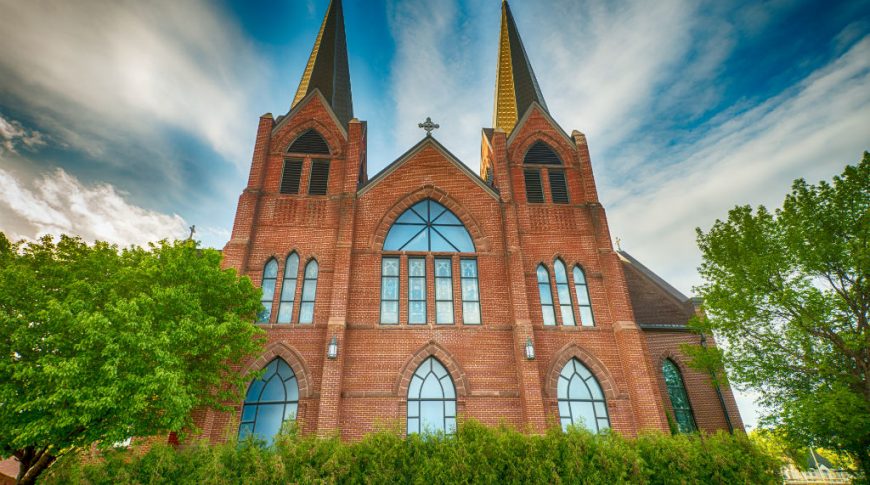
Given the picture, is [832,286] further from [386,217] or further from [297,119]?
[297,119]

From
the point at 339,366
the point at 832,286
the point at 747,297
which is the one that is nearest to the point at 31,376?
the point at 339,366

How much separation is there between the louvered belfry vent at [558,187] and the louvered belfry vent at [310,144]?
30.4 ft

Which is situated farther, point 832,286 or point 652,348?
point 652,348

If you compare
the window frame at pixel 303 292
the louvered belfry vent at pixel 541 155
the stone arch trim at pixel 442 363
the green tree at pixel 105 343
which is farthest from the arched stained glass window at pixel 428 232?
the green tree at pixel 105 343

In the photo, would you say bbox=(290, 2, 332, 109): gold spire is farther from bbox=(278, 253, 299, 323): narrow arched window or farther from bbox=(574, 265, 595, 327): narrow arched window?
bbox=(574, 265, 595, 327): narrow arched window

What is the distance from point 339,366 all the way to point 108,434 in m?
5.46

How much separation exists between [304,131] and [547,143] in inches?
406

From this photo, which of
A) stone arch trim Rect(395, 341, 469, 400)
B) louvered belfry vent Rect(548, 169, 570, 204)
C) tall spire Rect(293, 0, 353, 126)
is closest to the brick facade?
stone arch trim Rect(395, 341, 469, 400)

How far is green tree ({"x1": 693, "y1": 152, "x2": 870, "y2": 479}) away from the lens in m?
10.8

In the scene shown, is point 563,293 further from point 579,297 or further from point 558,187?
point 558,187

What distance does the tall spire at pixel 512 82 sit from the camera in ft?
65.5

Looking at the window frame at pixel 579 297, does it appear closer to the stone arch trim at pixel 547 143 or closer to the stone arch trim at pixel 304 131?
the stone arch trim at pixel 547 143

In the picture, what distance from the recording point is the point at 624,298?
567 inches

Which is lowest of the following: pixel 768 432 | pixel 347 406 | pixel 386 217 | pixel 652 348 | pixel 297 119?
pixel 768 432
